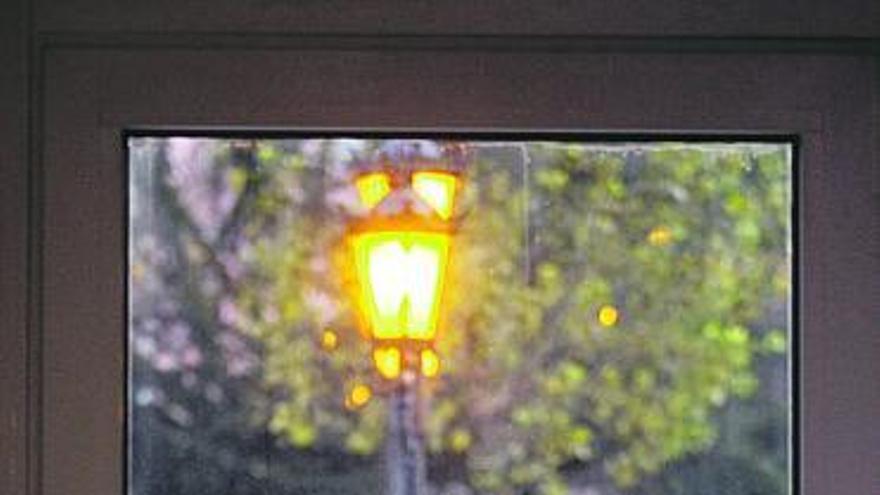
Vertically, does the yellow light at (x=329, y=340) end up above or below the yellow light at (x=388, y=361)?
above

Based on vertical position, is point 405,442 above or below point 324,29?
below

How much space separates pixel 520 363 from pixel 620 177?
23cm

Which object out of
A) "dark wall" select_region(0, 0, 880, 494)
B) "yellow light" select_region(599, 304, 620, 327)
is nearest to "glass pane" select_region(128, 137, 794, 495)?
"yellow light" select_region(599, 304, 620, 327)

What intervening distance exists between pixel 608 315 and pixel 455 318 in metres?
0.17

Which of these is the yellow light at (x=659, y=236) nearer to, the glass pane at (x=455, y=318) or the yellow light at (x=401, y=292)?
the glass pane at (x=455, y=318)

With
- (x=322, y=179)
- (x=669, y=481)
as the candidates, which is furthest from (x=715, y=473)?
(x=322, y=179)

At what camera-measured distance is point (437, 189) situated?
2.08m

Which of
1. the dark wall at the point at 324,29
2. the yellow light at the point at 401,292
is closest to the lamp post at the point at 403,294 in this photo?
the yellow light at the point at 401,292

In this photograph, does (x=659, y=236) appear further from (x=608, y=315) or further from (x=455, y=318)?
(x=455, y=318)

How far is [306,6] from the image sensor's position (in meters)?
2.06

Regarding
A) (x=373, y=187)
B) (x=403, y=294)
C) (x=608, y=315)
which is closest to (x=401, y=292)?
(x=403, y=294)

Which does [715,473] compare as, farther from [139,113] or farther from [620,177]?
[139,113]

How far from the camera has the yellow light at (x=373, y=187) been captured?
2.08 m

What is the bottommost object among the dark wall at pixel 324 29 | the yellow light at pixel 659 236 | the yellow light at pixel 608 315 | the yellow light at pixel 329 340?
the yellow light at pixel 329 340
